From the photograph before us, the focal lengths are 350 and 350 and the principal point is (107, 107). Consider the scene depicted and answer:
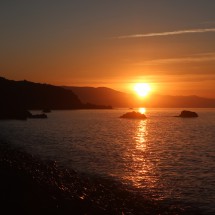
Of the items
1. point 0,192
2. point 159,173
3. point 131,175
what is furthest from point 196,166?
point 0,192

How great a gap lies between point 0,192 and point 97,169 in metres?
17.0

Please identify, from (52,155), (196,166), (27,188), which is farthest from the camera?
(52,155)

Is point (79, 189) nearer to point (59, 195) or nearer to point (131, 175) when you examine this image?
point (59, 195)

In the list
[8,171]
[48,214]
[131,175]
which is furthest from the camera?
[131,175]

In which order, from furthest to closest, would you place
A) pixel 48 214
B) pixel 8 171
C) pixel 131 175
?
pixel 131 175 < pixel 8 171 < pixel 48 214

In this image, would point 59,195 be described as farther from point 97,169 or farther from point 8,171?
point 97,169

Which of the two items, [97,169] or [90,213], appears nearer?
[90,213]

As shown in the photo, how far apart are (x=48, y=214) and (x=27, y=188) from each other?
3.90 meters

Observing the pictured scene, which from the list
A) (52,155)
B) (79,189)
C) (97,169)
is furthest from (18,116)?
(79,189)

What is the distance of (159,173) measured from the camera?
33500 mm

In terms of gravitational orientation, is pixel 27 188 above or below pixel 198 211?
above

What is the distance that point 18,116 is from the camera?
150125 millimetres

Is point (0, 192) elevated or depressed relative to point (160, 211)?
elevated

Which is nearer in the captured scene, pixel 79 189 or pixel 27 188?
pixel 27 188
